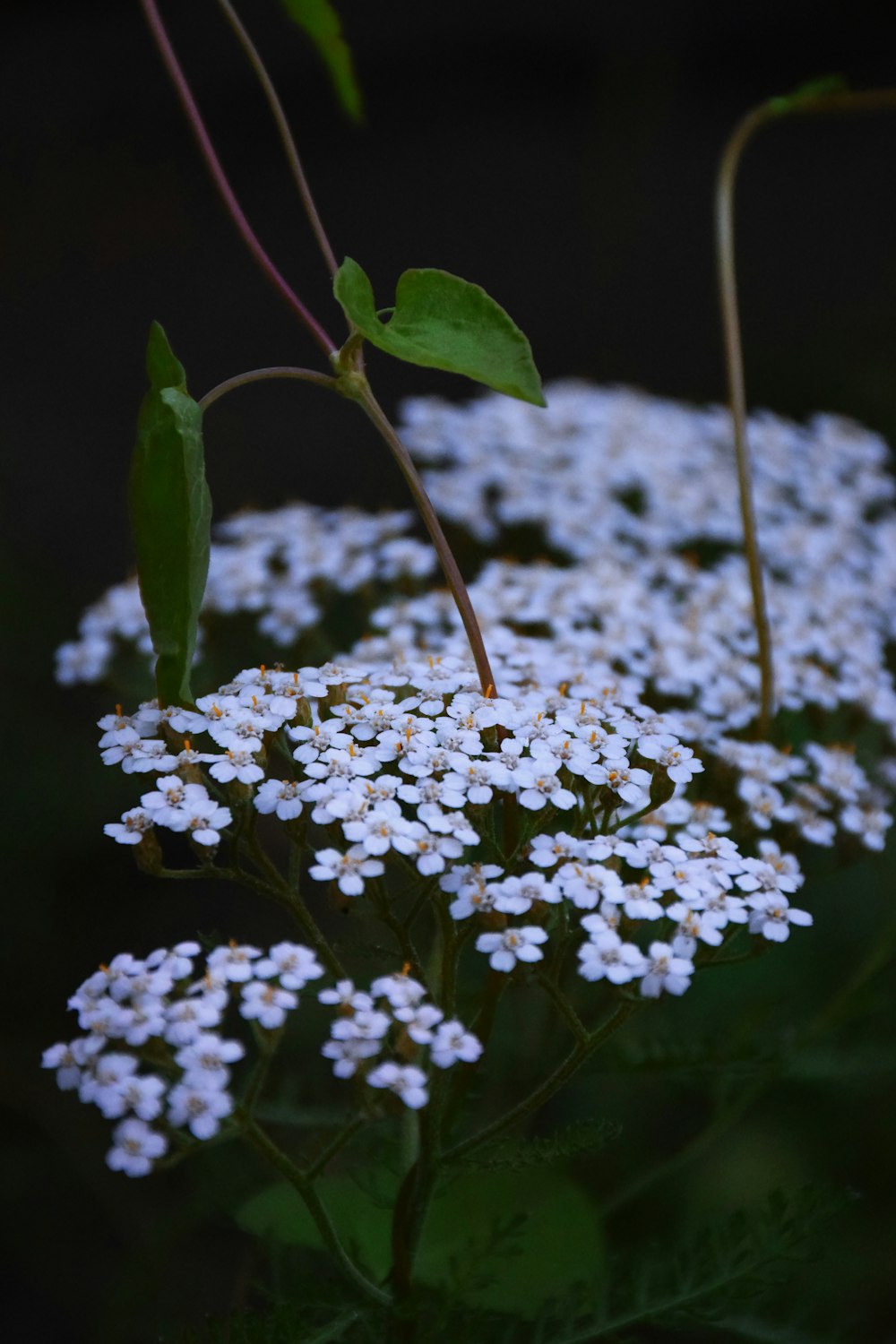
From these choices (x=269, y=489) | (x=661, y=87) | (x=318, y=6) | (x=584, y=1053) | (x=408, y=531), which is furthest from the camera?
(x=661, y=87)

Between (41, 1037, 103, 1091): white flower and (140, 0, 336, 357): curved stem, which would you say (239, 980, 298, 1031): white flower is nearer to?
(41, 1037, 103, 1091): white flower

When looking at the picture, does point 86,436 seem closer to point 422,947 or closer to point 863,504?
point 863,504

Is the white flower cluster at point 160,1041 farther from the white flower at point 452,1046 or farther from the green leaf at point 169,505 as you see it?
the green leaf at point 169,505

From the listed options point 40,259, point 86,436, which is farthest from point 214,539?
point 40,259

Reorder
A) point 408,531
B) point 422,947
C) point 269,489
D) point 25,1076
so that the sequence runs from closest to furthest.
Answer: point 422,947 < point 25,1076 < point 408,531 < point 269,489

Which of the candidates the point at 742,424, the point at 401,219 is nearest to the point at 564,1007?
the point at 742,424

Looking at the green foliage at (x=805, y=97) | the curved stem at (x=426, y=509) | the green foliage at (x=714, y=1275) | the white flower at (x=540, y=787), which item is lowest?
the green foliage at (x=714, y=1275)

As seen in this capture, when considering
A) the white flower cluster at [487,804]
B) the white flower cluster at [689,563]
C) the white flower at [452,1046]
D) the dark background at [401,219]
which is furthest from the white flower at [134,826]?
the dark background at [401,219]
